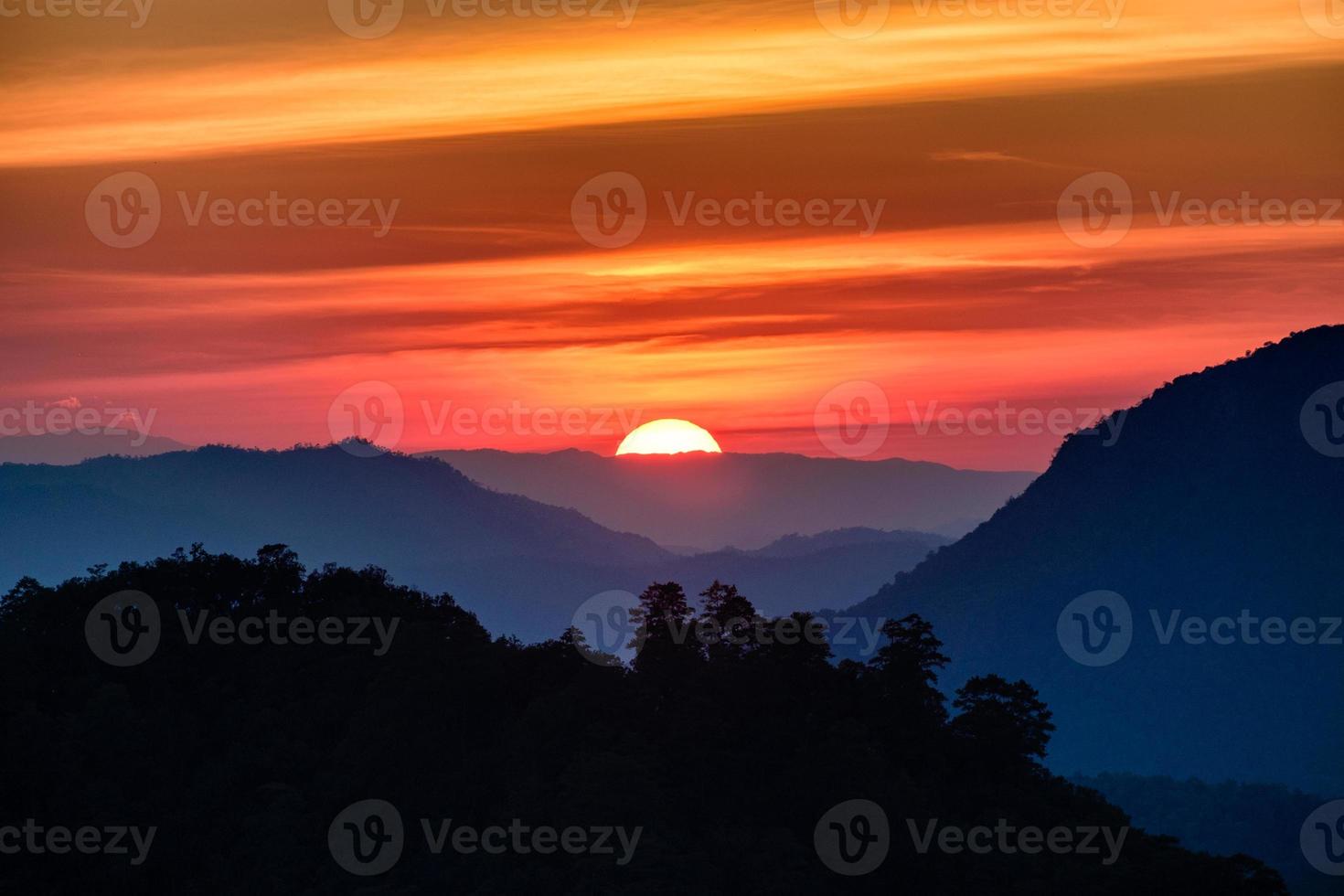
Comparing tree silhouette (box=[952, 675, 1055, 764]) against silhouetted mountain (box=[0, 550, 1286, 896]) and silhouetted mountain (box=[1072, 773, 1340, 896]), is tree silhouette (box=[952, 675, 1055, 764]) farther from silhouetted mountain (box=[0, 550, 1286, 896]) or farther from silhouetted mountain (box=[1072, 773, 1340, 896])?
silhouetted mountain (box=[1072, 773, 1340, 896])

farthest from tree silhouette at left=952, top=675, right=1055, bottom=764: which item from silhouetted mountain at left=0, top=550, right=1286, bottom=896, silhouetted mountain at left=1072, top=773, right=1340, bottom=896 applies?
silhouetted mountain at left=1072, top=773, right=1340, bottom=896

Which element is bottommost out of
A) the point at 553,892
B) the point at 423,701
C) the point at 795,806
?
the point at 553,892

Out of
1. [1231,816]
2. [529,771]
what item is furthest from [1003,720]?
[1231,816]

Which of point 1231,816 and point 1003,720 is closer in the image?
point 1003,720

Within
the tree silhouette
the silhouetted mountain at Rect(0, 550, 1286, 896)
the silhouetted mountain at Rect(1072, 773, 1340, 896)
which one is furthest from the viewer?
the silhouetted mountain at Rect(1072, 773, 1340, 896)

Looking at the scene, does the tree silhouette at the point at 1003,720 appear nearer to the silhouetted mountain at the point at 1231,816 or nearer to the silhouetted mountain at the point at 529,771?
the silhouetted mountain at the point at 529,771

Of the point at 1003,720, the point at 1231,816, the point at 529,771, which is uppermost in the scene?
the point at 1231,816

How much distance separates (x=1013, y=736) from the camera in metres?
71.6

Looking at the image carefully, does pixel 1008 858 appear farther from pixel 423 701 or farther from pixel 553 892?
pixel 423 701

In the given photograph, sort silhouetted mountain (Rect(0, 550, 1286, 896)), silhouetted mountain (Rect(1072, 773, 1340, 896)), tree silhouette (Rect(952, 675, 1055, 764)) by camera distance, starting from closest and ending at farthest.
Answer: silhouetted mountain (Rect(0, 550, 1286, 896)) → tree silhouette (Rect(952, 675, 1055, 764)) → silhouetted mountain (Rect(1072, 773, 1340, 896))

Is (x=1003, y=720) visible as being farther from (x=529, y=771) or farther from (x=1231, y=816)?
(x=1231, y=816)

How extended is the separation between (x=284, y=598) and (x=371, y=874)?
95.1ft

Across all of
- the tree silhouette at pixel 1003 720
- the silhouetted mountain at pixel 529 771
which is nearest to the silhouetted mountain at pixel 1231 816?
the tree silhouette at pixel 1003 720

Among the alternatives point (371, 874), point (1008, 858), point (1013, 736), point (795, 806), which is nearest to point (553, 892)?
point (371, 874)
